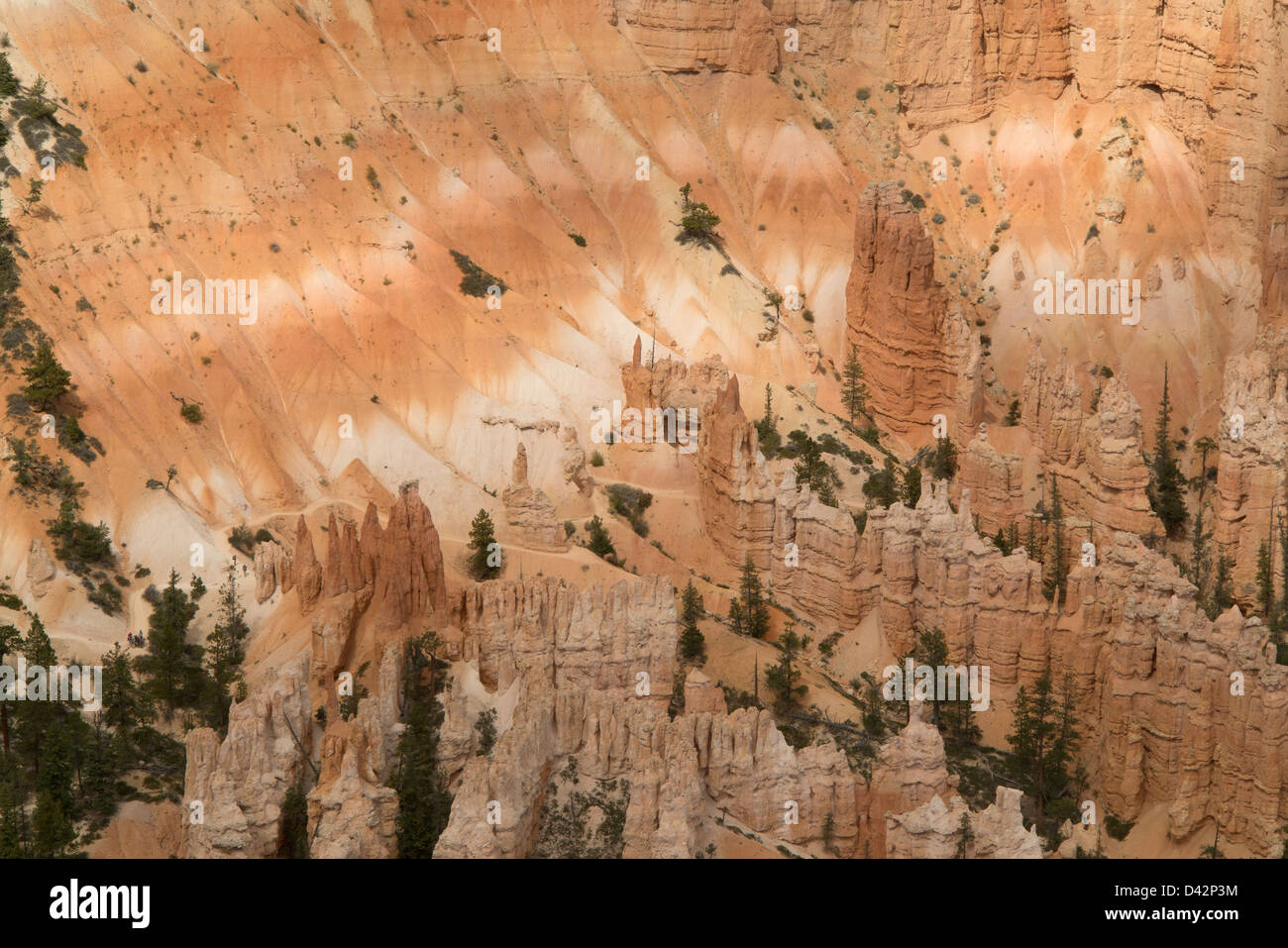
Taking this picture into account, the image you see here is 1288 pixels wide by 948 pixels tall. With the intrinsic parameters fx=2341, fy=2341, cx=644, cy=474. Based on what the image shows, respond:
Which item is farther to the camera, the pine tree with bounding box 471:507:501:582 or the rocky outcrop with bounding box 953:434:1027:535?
the rocky outcrop with bounding box 953:434:1027:535

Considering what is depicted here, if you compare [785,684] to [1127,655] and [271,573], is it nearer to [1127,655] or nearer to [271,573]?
[1127,655]

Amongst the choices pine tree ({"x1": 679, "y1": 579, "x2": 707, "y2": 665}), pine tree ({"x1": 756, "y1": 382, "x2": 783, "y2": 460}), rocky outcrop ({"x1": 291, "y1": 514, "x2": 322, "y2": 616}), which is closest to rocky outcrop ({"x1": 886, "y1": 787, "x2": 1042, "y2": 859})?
pine tree ({"x1": 679, "y1": 579, "x2": 707, "y2": 665})

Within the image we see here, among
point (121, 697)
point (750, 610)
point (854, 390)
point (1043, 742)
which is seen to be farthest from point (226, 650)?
point (854, 390)

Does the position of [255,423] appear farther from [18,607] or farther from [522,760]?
[522,760]

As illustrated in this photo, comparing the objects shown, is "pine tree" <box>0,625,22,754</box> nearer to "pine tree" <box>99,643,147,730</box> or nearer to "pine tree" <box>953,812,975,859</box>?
"pine tree" <box>99,643,147,730</box>

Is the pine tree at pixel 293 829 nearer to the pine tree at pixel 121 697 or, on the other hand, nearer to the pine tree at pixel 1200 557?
the pine tree at pixel 121 697

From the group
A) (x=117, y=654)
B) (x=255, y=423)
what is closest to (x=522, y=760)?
(x=117, y=654)
